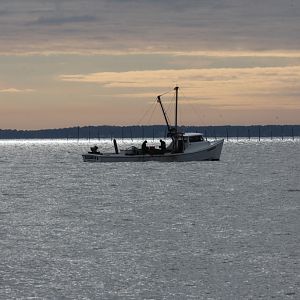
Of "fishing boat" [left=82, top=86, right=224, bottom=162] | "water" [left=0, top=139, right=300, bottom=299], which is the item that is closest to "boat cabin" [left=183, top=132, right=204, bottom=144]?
Answer: "fishing boat" [left=82, top=86, right=224, bottom=162]

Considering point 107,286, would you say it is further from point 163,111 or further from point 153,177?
point 163,111

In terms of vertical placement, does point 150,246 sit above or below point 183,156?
below

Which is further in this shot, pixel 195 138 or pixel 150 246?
pixel 195 138

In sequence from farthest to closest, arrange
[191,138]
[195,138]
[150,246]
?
[195,138] < [191,138] < [150,246]

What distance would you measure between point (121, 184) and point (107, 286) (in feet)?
245

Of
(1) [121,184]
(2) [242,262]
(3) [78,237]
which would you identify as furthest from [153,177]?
(2) [242,262]

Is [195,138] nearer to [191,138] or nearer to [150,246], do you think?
[191,138]

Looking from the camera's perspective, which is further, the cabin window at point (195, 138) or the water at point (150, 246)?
the cabin window at point (195, 138)

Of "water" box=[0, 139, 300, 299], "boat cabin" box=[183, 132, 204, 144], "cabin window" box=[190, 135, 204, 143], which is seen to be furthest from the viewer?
"cabin window" box=[190, 135, 204, 143]

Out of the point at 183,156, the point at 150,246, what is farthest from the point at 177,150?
the point at 150,246

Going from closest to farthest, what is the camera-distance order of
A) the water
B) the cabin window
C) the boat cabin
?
the water < the boat cabin < the cabin window

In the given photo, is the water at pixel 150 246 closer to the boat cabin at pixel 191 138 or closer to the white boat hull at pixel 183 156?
the boat cabin at pixel 191 138

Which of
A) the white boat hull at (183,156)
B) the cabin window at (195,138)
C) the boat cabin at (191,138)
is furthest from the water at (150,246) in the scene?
the white boat hull at (183,156)

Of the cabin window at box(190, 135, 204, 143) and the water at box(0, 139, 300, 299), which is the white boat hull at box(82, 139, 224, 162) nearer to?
the cabin window at box(190, 135, 204, 143)
